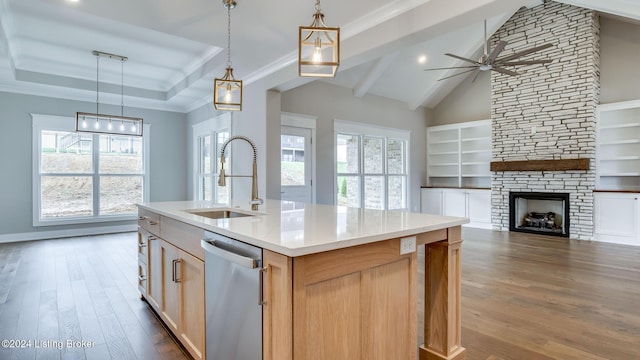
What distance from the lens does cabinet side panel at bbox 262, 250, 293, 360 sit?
4.00 ft

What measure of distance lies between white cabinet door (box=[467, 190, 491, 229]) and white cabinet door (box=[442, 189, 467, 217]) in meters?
0.11

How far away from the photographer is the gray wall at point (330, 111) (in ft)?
19.7

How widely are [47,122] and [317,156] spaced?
4842mm

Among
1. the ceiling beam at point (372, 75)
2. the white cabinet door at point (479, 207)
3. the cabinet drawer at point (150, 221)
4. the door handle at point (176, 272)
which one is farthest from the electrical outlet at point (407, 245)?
the white cabinet door at point (479, 207)

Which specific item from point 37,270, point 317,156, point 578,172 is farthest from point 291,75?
point 578,172

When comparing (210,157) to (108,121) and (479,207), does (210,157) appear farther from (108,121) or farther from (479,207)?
(479,207)

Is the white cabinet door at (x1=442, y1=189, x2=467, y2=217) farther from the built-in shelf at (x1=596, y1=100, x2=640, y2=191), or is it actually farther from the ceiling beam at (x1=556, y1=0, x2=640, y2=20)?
the ceiling beam at (x1=556, y1=0, x2=640, y2=20)

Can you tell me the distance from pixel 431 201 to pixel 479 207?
3.77ft

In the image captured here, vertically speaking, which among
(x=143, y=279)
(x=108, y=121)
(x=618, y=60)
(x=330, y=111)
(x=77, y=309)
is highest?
(x=618, y=60)

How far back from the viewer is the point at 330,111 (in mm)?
6391

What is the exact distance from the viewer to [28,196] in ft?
19.0

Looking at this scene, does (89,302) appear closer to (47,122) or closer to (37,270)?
(37,270)

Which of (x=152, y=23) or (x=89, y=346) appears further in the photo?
(x=152, y=23)

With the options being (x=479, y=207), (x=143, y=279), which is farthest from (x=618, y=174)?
(x=143, y=279)
